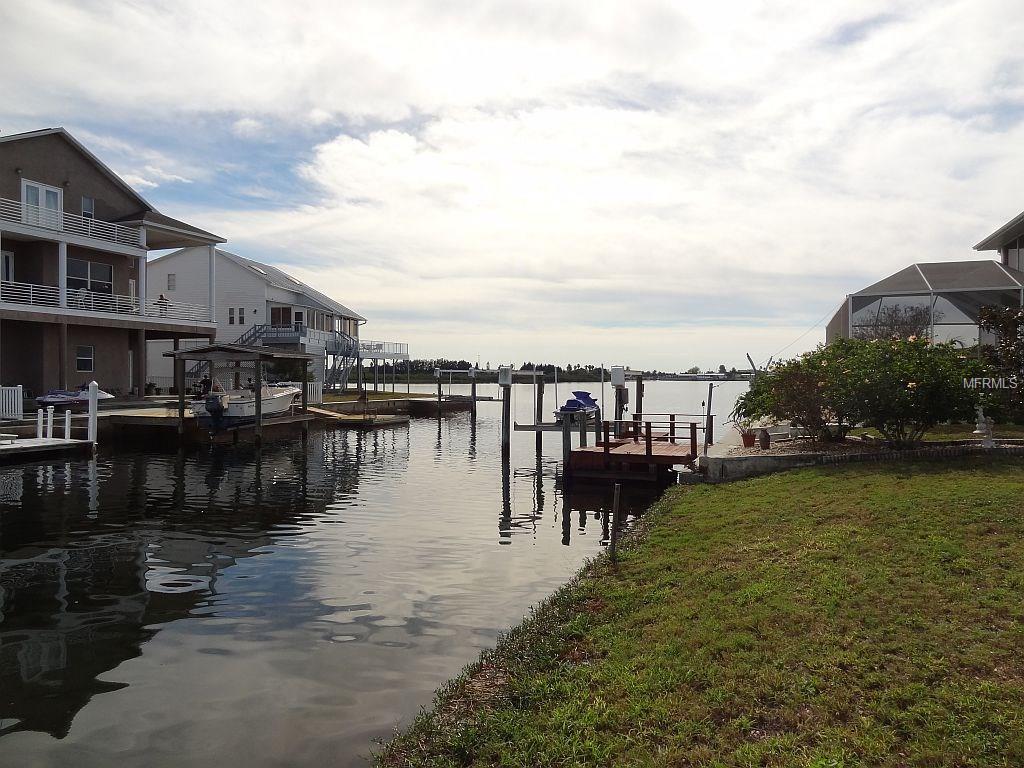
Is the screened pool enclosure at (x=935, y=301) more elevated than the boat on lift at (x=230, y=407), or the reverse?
the screened pool enclosure at (x=935, y=301)

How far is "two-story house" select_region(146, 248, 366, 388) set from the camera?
49.9 meters

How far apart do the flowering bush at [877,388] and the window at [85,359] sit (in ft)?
105

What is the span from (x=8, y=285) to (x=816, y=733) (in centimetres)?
3743

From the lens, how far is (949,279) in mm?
33406

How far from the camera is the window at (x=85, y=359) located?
36.1 metres

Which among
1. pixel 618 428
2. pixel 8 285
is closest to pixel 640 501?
pixel 618 428

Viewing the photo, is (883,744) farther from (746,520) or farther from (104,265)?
(104,265)

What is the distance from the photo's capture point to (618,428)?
26422 millimetres

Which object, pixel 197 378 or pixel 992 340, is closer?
pixel 992 340

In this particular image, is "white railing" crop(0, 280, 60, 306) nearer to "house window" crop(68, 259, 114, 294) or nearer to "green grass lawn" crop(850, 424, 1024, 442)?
"house window" crop(68, 259, 114, 294)

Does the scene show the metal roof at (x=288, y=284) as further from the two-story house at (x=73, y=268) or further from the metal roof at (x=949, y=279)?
the metal roof at (x=949, y=279)

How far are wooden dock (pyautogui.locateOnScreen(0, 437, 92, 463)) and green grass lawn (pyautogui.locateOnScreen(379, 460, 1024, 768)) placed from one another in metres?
19.9

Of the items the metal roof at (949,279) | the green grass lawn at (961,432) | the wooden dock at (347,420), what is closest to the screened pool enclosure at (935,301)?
the metal roof at (949,279)

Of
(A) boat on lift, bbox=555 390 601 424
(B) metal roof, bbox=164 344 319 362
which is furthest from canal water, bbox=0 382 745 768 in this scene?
(A) boat on lift, bbox=555 390 601 424
